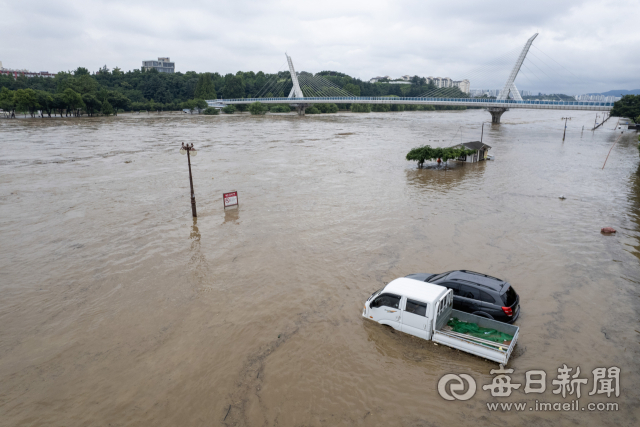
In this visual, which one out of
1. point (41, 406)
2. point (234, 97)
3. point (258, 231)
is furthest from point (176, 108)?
point (41, 406)

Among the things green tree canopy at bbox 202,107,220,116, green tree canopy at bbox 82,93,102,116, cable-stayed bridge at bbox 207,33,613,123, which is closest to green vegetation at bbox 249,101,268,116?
cable-stayed bridge at bbox 207,33,613,123

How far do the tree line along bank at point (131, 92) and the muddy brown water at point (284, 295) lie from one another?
70.5 meters

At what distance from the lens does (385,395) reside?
7.54m

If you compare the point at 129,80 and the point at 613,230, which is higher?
the point at 129,80

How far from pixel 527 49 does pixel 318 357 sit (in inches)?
3838

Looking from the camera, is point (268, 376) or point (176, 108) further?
point (176, 108)

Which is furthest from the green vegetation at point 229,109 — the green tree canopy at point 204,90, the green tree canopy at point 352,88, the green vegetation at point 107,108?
the green tree canopy at point 352,88

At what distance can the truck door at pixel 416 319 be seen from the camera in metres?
8.61

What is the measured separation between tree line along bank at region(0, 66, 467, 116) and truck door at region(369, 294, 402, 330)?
94.5 meters

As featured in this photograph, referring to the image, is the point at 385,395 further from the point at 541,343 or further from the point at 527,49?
the point at 527,49

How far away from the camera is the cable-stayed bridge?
74.7 metres

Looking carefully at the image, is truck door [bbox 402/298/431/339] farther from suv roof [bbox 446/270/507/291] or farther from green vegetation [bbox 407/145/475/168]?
green vegetation [bbox 407/145/475/168]

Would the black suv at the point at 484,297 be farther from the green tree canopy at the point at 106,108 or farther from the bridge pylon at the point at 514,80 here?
the green tree canopy at the point at 106,108

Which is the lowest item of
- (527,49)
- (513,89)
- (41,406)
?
(41,406)
